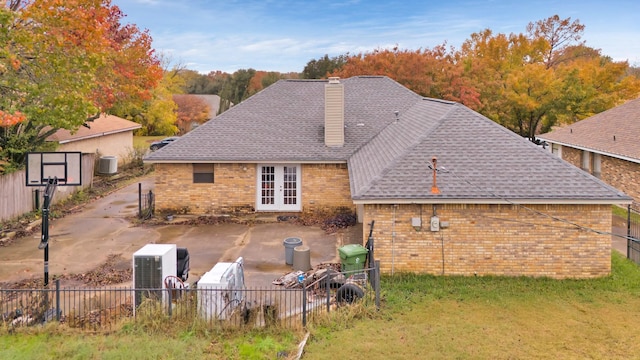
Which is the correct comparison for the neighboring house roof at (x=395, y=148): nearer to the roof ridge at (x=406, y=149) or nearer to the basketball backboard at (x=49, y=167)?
the roof ridge at (x=406, y=149)

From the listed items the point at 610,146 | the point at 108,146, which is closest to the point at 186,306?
the point at 610,146

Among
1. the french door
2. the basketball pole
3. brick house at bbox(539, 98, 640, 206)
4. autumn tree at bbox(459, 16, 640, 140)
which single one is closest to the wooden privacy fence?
the basketball pole

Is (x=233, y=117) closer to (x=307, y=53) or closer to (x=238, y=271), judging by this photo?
(x=238, y=271)

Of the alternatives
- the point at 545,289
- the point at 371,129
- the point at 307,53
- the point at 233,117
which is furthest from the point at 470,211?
the point at 307,53

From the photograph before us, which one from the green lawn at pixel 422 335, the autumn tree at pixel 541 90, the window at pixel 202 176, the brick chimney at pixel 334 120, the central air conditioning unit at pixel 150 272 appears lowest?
the green lawn at pixel 422 335

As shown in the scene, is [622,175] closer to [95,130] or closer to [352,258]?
[352,258]

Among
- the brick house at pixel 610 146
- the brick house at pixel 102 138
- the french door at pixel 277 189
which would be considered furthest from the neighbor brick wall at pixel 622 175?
the brick house at pixel 102 138

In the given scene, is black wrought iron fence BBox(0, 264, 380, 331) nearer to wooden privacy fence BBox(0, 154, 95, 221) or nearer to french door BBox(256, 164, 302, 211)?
wooden privacy fence BBox(0, 154, 95, 221)
